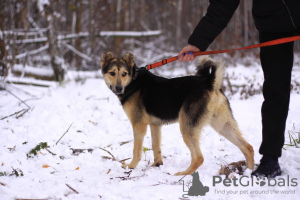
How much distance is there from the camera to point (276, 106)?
2.87 meters

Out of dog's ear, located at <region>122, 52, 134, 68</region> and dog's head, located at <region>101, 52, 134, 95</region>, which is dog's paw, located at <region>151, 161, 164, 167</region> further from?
dog's ear, located at <region>122, 52, 134, 68</region>

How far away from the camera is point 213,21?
3119 mm

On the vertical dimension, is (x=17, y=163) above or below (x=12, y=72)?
below

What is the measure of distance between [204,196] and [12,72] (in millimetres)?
7026

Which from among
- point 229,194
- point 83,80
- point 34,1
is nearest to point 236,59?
point 83,80

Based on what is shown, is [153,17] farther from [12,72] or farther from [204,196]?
[204,196]

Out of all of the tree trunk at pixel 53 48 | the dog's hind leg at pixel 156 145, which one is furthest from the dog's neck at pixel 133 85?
the tree trunk at pixel 53 48

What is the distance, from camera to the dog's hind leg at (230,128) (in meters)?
3.25

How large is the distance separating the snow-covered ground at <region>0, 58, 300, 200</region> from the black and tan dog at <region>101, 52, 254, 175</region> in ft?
1.07

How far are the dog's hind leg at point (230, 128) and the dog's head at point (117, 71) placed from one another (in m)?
1.30

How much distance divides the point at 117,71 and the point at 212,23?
147 centimetres

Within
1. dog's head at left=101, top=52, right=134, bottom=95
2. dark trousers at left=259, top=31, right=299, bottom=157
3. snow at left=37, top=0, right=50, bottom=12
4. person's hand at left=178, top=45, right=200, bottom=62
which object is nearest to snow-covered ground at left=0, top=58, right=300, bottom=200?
dark trousers at left=259, top=31, right=299, bottom=157

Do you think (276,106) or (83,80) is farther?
(83,80)

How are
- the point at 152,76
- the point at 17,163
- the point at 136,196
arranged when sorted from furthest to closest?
the point at 152,76
the point at 17,163
the point at 136,196
